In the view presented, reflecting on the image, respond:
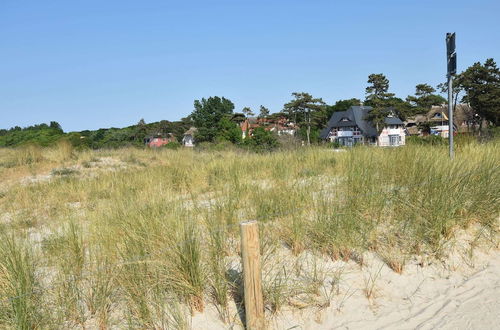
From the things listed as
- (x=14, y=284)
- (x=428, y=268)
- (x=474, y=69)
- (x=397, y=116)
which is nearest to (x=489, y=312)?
(x=428, y=268)

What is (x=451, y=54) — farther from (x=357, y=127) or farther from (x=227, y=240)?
(x=357, y=127)

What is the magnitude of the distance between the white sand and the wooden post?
0.68ft

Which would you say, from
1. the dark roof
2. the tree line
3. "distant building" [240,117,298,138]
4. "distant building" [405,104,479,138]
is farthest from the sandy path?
"distant building" [240,117,298,138]

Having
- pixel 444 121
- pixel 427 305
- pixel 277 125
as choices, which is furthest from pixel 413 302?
pixel 444 121

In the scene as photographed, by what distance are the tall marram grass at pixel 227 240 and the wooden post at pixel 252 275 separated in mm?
293

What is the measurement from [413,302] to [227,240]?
1.89m

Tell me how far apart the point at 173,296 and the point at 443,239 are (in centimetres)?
297

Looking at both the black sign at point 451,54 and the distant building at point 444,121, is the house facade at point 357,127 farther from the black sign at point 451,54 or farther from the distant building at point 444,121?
the black sign at point 451,54

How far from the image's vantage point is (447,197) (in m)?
4.34

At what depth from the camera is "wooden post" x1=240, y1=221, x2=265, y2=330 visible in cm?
263

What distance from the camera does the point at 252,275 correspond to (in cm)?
273

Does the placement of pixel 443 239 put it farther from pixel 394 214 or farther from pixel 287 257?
pixel 287 257

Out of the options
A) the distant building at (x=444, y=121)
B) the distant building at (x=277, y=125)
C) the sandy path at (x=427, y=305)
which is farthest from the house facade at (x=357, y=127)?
the sandy path at (x=427, y=305)

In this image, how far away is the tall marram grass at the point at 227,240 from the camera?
2.93 meters
